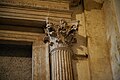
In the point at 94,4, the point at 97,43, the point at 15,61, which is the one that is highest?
the point at 94,4

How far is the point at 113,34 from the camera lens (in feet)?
17.0

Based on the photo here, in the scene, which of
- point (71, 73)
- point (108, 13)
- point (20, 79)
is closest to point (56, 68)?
point (71, 73)

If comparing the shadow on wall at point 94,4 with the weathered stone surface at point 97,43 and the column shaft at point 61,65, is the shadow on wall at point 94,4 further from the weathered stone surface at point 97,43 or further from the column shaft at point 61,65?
the column shaft at point 61,65

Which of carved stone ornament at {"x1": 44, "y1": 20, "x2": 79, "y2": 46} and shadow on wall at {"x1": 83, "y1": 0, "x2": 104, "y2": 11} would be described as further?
shadow on wall at {"x1": 83, "y1": 0, "x2": 104, "y2": 11}

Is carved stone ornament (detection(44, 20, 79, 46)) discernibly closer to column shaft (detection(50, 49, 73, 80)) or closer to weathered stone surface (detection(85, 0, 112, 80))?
column shaft (detection(50, 49, 73, 80))

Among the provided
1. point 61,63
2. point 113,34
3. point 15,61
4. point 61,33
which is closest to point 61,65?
point 61,63

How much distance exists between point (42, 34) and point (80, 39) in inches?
25.9

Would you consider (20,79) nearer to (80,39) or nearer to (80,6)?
(80,39)

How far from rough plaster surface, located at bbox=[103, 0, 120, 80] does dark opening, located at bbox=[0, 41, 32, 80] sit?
1.37 metres

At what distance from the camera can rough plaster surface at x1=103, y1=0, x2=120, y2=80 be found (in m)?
4.96

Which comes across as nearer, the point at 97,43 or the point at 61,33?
the point at 61,33

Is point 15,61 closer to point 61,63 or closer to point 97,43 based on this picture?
point 61,63

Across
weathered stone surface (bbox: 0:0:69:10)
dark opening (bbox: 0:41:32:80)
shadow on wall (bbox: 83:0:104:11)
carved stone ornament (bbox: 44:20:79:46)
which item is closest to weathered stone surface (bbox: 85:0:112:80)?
shadow on wall (bbox: 83:0:104:11)

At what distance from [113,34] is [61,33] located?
874 mm
